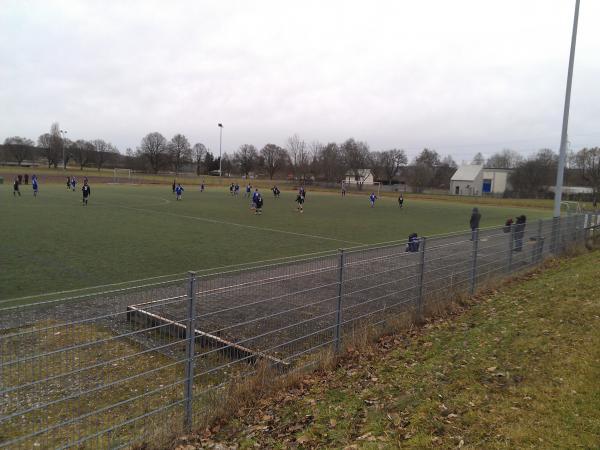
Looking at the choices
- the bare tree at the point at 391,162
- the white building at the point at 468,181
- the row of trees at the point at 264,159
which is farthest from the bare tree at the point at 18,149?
the white building at the point at 468,181

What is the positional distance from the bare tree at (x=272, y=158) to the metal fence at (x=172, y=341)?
427 ft

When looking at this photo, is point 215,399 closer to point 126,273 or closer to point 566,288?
point 566,288

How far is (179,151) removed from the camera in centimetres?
12938

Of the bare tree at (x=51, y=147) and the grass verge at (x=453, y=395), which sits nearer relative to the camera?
the grass verge at (x=453, y=395)

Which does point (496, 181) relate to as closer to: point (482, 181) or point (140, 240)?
point (482, 181)

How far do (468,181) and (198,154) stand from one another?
285 ft

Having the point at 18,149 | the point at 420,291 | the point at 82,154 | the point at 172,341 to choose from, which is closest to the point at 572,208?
the point at 420,291

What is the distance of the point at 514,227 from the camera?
11.3m

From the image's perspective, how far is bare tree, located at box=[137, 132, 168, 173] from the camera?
121m

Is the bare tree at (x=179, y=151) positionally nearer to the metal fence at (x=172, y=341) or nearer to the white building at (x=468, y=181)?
the white building at (x=468, y=181)

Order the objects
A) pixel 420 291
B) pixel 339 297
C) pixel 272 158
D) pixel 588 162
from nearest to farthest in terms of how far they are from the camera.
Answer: pixel 339 297 < pixel 420 291 < pixel 588 162 < pixel 272 158

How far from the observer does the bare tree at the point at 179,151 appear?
128 m

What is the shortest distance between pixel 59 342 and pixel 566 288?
8.84m

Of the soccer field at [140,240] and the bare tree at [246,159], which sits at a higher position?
the bare tree at [246,159]
